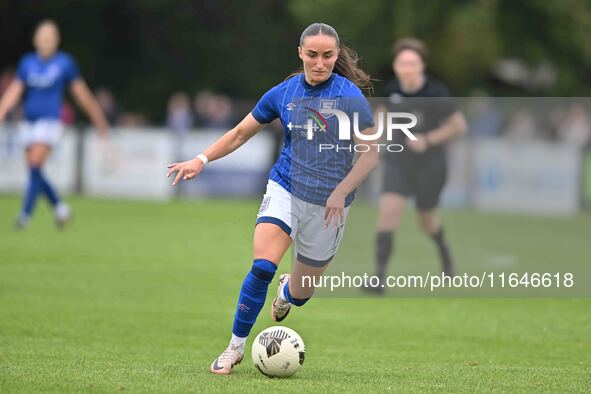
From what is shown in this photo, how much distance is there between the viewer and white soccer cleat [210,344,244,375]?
775 centimetres

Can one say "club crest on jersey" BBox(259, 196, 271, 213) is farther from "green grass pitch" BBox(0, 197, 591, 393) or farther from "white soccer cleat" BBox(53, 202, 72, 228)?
"white soccer cleat" BBox(53, 202, 72, 228)

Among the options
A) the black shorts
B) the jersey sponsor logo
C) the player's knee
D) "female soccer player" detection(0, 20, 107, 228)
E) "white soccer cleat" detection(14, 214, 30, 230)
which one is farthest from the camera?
"white soccer cleat" detection(14, 214, 30, 230)

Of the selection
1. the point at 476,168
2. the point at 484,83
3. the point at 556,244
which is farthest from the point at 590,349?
the point at 484,83

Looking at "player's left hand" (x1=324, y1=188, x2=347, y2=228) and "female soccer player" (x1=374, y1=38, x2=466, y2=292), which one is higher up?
"female soccer player" (x1=374, y1=38, x2=466, y2=292)

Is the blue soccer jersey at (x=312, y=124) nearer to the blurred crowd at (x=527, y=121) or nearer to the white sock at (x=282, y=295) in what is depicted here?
the white sock at (x=282, y=295)

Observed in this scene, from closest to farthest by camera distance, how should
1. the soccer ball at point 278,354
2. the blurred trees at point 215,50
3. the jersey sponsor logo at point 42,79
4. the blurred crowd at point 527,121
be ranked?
the soccer ball at point 278,354 → the jersey sponsor logo at point 42,79 → the blurred crowd at point 527,121 → the blurred trees at point 215,50

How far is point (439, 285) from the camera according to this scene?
41.9 feet

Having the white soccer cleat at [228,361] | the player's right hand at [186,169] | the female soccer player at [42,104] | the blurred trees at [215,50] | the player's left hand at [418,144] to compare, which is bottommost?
the white soccer cleat at [228,361]

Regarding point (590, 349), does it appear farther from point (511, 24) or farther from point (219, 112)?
point (511, 24)

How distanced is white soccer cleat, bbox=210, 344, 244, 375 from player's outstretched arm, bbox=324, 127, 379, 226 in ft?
3.11

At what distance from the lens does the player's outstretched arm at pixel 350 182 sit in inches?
310

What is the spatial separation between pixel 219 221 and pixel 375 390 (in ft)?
49.1

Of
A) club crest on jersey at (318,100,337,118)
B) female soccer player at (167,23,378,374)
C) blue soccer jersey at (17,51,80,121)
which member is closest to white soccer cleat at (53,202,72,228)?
blue soccer jersey at (17,51,80,121)

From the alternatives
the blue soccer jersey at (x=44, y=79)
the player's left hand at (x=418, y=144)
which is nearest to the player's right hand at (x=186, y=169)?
the player's left hand at (x=418, y=144)
